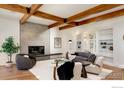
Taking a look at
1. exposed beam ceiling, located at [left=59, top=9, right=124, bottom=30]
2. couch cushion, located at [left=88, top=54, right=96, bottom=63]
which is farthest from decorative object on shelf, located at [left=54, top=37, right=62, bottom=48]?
couch cushion, located at [left=88, top=54, right=96, bottom=63]

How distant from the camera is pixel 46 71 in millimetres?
3289

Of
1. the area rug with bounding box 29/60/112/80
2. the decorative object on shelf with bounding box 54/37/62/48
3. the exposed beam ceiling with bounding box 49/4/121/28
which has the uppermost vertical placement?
the exposed beam ceiling with bounding box 49/4/121/28

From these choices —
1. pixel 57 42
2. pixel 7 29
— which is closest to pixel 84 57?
pixel 57 42

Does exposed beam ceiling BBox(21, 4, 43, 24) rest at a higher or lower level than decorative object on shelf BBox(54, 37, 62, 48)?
higher

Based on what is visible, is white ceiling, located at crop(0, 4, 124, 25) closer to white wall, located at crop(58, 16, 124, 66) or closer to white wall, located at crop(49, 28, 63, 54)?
white wall, located at crop(49, 28, 63, 54)

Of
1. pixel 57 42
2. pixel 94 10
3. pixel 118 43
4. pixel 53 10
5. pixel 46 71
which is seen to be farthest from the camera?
pixel 46 71

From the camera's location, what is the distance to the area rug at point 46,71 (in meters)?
2.55

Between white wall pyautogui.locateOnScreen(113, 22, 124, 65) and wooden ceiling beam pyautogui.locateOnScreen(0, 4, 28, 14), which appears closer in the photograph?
white wall pyautogui.locateOnScreen(113, 22, 124, 65)

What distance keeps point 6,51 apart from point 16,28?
31.0 inches

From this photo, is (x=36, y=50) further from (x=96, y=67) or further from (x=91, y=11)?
(x=91, y=11)

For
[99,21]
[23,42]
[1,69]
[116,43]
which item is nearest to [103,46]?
[116,43]

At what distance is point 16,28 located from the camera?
2611 millimetres

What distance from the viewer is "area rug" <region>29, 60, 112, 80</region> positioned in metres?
2.55

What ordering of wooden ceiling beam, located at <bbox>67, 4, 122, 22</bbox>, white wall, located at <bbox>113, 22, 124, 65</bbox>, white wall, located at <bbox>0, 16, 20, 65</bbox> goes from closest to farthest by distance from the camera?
white wall, located at <bbox>113, 22, 124, 65</bbox> → white wall, located at <bbox>0, 16, 20, 65</bbox> → wooden ceiling beam, located at <bbox>67, 4, 122, 22</bbox>
